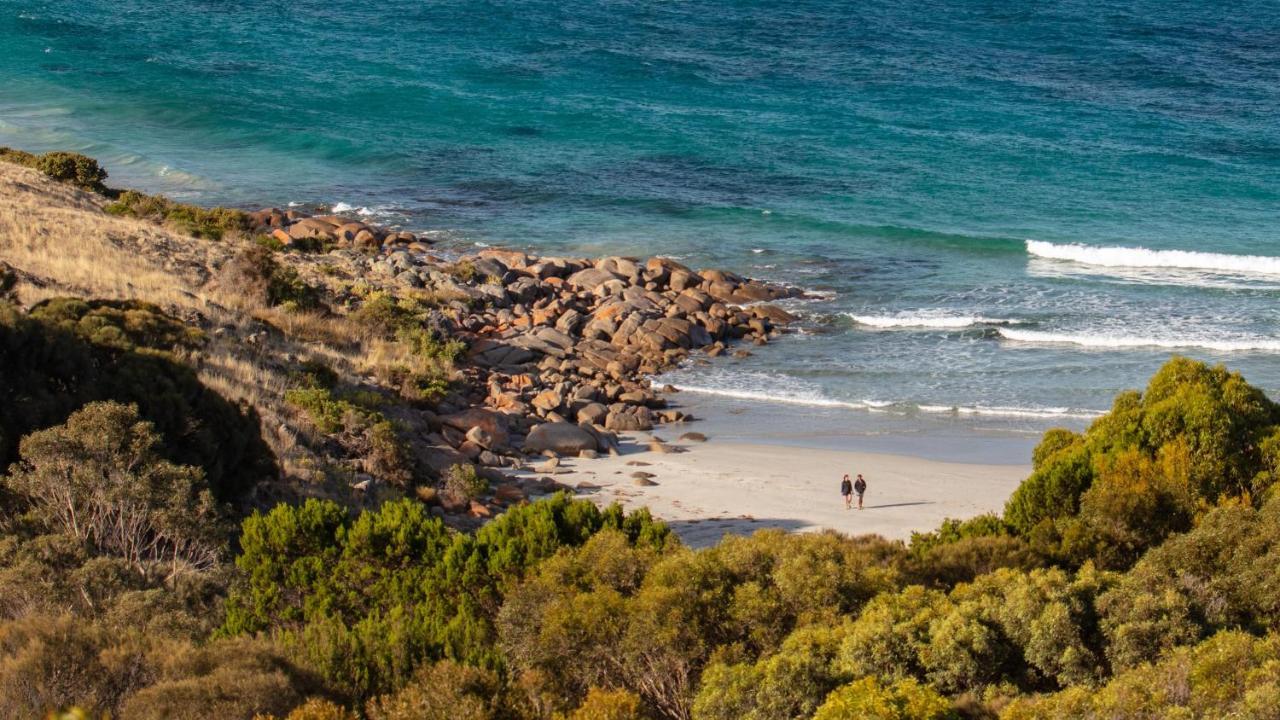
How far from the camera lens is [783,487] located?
24.1 metres

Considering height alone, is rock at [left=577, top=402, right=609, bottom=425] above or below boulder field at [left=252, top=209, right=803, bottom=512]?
below

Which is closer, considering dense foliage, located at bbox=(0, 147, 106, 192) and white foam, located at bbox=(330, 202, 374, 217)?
dense foliage, located at bbox=(0, 147, 106, 192)

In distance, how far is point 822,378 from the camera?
1265 inches

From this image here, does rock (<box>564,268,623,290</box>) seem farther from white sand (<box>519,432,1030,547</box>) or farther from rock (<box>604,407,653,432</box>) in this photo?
white sand (<box>519,432,1030,547</box>)

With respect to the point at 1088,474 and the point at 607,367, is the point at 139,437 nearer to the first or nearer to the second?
the point at 1088,474

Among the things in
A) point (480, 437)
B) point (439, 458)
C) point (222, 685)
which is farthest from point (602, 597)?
point (480, 437)

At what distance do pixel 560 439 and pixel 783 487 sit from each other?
169 inches

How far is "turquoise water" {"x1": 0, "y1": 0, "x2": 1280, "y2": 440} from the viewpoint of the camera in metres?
35.4

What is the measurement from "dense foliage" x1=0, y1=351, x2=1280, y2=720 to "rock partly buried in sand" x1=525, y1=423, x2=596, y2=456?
8.08 meters

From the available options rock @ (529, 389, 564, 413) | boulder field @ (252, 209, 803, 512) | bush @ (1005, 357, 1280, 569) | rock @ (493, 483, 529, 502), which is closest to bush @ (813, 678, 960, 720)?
bush @ (1005, 357, 1280, 569)

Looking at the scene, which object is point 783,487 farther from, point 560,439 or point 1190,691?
point 1190,691

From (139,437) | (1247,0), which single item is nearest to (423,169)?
(139,437)

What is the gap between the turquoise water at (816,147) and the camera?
35438 millimetres

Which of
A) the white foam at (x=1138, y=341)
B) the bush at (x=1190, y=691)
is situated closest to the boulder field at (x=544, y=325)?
the white foam at (x=1138, y=341)
